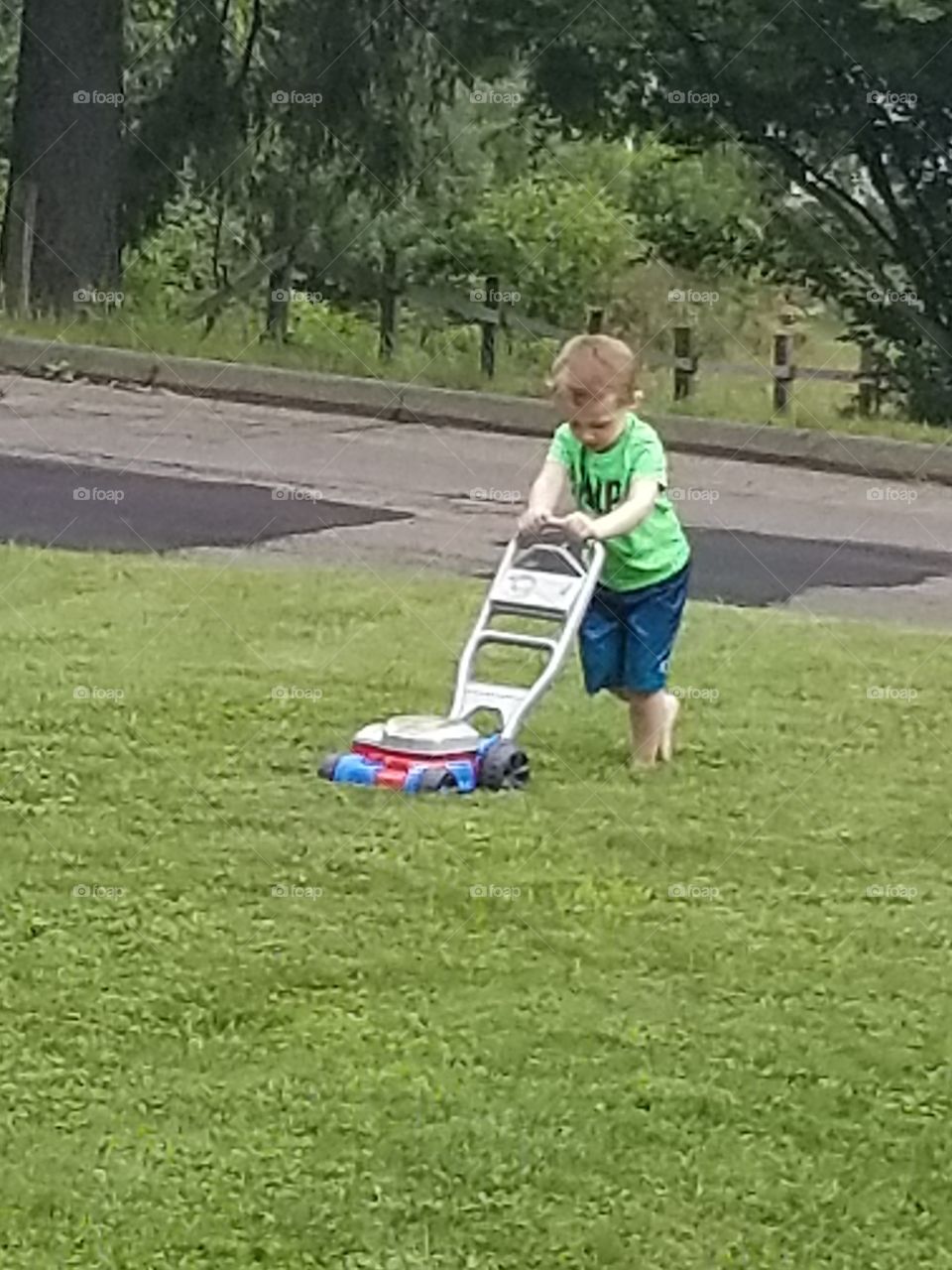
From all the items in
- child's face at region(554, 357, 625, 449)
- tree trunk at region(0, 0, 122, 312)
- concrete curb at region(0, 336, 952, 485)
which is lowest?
concrete curb at region(0, 336, 952, 485)

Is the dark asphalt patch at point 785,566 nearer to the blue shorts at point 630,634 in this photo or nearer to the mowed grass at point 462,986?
the mowed grass at point 462,986

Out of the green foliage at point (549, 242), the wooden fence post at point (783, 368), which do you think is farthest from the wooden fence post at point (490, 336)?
the wooden fence post at point (783, 368)

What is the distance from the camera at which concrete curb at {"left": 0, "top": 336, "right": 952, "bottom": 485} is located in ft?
50.4

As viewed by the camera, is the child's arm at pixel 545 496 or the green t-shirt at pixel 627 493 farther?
A: the green t-shirt at pixel 627 493

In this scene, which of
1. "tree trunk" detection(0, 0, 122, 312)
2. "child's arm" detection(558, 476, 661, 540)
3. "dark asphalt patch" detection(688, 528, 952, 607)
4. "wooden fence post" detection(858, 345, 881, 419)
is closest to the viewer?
"child's arm" detection(558, 476, 661, 540)

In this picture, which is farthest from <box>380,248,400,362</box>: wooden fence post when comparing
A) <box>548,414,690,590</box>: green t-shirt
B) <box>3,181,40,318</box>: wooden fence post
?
<box>548,414,690,590</box>: green t-shirt

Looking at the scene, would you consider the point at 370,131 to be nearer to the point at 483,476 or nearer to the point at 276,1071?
the point at 483,476

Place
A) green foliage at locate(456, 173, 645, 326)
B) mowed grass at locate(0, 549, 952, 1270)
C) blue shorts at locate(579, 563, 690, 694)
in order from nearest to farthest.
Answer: mowed grass at locate(0, 549, 952, 1270) < blue shorts at locate(579, 563, 690, 694) < green foliage at locate(456, 173, 645, 326)

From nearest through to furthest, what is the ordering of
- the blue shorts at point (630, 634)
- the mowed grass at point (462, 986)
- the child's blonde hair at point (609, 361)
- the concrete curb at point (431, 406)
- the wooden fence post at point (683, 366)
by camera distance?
the mowed grass at point (462, 986), the child's blonde hair at point (609, 361), the blue shorts at point (630, 634), the concrete curb at point (431, 406), the wooden fence post at point (683, 366)

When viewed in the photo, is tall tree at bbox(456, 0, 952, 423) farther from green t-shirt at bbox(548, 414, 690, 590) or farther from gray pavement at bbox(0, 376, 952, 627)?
green t-shirt at bbox(548, 414, 690, 590)

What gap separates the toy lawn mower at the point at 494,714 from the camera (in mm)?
5977

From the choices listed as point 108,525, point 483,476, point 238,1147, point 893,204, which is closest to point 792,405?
point 893,204

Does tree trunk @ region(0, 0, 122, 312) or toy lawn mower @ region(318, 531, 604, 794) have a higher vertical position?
tree trunk @ region(0, 0, 122, 312)

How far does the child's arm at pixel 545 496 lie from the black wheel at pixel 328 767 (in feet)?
2.56
